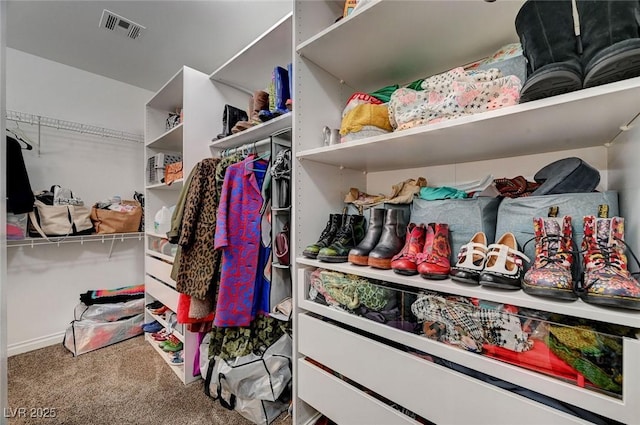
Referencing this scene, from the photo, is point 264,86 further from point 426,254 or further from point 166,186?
point 426,254

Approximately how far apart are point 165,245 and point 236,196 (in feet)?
3.43

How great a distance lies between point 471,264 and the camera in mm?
676

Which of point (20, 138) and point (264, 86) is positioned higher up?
point (264, 86)

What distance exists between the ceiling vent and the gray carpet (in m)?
2.27

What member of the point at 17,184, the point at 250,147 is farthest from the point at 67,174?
the point at 250,147

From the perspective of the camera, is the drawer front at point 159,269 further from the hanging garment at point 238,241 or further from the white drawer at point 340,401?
the white drawer at point 340,401

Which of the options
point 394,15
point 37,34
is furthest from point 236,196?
point 37,34

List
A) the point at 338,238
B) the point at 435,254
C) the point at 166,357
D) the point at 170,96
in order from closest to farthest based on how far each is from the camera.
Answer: the point at 435,254 < the point at 338,238 < the point at 166,357 < the point at 170,96

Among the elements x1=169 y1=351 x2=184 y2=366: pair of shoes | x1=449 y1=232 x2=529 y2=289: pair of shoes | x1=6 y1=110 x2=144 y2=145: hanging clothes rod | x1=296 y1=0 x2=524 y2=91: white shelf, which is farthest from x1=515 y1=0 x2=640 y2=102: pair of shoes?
x1=6 y1=110 x2=144 y2=145: hanging clothes rod

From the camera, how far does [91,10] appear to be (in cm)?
153

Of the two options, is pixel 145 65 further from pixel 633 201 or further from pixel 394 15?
pixel 633 201

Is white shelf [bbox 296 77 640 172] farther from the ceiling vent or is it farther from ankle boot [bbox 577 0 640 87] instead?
the ceiling vent

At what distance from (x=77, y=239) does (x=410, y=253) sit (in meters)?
2.63

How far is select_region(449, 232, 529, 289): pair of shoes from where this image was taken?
0.60m
